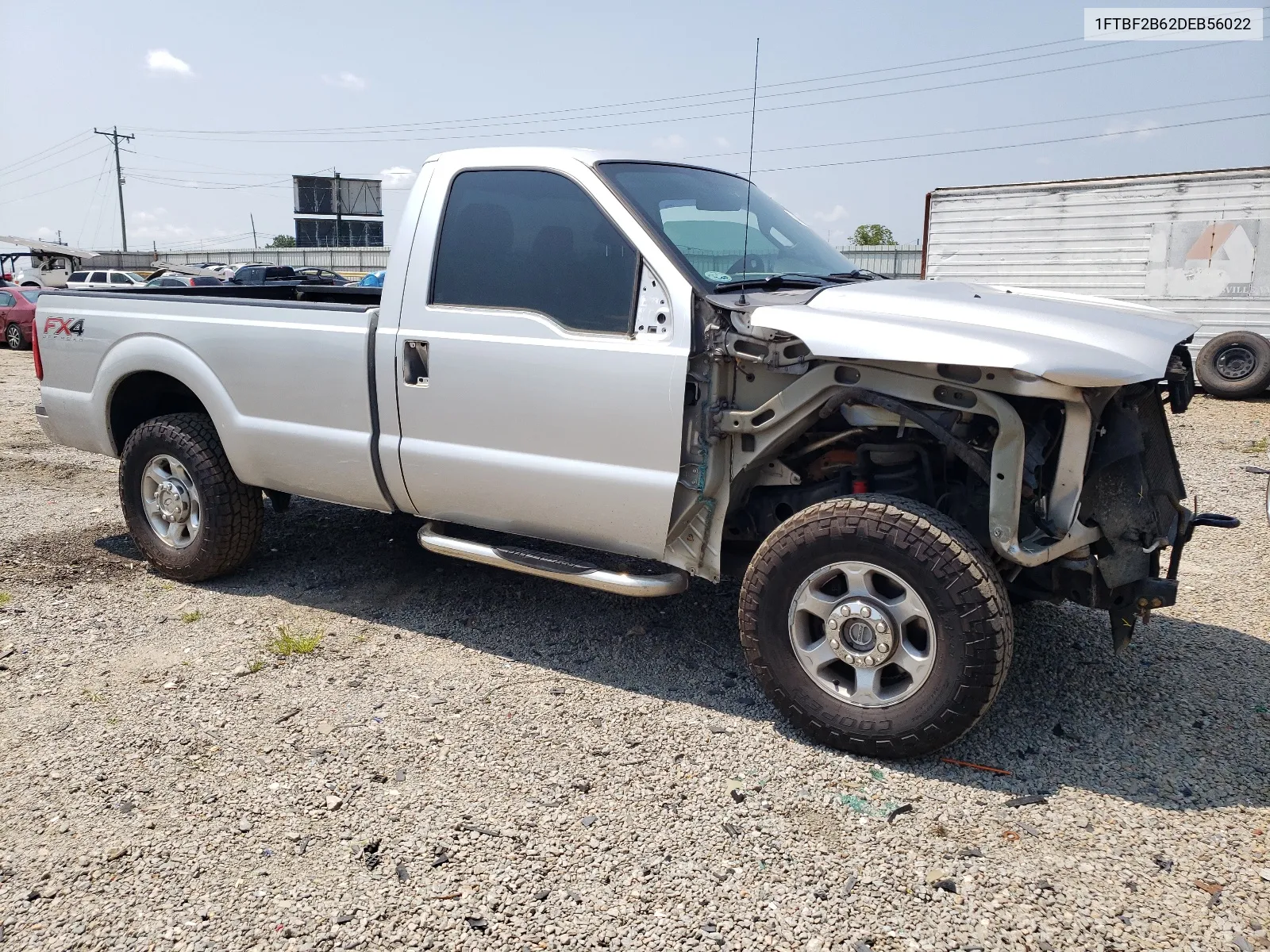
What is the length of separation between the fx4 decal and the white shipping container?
10579mm

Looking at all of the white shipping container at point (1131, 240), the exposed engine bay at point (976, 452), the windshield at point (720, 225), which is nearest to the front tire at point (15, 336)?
the white shipping container at point (1131, 240)

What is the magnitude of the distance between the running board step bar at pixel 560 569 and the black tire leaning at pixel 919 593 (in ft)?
1.16

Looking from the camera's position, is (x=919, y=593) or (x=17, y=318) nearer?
(x=919, y=593)

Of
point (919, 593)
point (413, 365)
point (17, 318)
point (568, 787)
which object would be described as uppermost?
point (413, 365)

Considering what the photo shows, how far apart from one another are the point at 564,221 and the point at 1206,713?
314 centimetres

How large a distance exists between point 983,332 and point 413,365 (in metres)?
2.29

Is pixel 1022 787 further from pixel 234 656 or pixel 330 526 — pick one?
pixel 330 526

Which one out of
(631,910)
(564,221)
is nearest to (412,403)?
(564,221)

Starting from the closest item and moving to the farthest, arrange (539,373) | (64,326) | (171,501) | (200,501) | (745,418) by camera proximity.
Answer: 1. (745,418)
2. (539,373)
3. (200,501)
4. (171,501)
5. (64,326)

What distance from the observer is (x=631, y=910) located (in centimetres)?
250

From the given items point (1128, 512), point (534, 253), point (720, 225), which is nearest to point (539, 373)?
point (534, 253)

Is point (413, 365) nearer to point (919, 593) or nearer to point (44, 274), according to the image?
point (919, 593)

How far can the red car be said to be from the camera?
19953 millimetres

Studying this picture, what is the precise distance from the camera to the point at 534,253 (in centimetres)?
378
